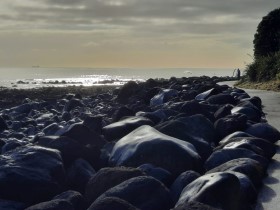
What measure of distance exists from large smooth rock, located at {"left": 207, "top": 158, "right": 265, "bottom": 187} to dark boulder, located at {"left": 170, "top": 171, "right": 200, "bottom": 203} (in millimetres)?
227

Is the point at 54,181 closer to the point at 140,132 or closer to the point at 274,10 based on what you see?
the point at 140,132

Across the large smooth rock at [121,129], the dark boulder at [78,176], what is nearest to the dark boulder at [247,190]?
the dark boulder at [78,176]

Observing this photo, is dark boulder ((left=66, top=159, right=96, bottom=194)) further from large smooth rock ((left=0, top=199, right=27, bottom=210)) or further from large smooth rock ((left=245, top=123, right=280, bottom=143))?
large smooth rock ((left=245, top=123, right=280, bottom=143))

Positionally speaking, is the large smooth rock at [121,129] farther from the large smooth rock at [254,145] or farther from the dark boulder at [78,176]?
the large smooth rock at [254,145]

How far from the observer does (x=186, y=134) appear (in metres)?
7.35

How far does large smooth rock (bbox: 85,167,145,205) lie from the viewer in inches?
205

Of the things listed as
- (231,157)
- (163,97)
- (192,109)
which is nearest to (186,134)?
(231,157)

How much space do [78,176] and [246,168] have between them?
7.13 ft

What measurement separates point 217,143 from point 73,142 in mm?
2434

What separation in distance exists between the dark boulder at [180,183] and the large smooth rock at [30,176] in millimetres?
1468

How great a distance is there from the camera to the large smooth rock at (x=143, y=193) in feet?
15.2

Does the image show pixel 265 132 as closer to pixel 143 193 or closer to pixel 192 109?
pixel 192 109

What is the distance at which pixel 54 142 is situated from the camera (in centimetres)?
707

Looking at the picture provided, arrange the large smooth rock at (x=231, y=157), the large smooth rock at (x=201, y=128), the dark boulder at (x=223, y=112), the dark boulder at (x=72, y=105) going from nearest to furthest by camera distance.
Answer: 1. the large smooth rock at (x=231, y=157)
2. the large smooth rock at (x=201, y=128)
3. the dark boulder at (x=223, y=112)
4. the dark boulder at (x=72, y=105)
